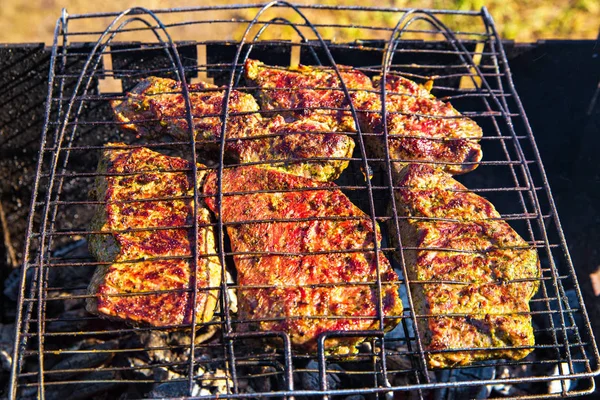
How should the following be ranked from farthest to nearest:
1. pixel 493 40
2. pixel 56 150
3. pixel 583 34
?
pixel 583 34 < pixel 493 40 < pixel 56 150

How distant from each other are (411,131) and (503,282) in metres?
1.12

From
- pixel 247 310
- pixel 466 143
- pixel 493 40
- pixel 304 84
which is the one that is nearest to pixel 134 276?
pixel 247 310

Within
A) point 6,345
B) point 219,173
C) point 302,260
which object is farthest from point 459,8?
point 6,345

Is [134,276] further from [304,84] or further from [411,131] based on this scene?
[411,131]

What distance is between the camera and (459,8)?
6.89 metres

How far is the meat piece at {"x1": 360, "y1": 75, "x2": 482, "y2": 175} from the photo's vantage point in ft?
10.5

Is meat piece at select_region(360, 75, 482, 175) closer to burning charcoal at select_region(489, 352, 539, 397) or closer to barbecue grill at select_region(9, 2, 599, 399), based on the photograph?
barbecue grill at select_region(9, 2, 599, 399)

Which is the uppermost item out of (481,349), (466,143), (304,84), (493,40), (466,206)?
(493,40)

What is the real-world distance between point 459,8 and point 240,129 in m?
5.09

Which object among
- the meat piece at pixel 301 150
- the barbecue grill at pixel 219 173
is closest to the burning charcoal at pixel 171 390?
the barbecue grill at pixel 219 173

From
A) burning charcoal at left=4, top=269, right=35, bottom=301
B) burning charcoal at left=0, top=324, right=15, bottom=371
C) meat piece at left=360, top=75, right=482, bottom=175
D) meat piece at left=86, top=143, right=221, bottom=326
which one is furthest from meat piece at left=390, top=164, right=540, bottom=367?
burning charcoal at left=4, top=269, right=35, bottom=301

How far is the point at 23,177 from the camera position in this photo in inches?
173

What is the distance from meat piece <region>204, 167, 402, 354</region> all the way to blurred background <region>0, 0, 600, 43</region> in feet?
14.4

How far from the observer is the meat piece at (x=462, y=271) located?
8.57ft
